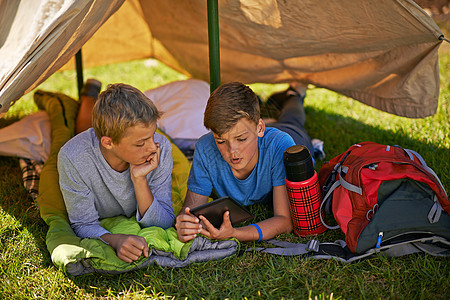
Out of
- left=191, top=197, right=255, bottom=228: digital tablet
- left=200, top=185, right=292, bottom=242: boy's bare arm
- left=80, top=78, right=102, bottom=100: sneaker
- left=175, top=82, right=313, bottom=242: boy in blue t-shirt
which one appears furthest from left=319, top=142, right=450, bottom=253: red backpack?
left=80, top=78, right=102, bottom=100: sneaker

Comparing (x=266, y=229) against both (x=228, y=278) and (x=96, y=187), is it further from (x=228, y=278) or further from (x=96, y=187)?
(x=96, y=187)

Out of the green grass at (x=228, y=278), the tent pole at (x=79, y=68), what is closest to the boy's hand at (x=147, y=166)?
the green grass at (x=228, y=278)

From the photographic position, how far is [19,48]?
248cm

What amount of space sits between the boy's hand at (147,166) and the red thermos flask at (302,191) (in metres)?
0.70

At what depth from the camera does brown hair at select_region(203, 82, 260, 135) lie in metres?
2.62

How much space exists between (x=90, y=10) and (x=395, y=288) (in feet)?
6.98

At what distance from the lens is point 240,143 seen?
267 cm

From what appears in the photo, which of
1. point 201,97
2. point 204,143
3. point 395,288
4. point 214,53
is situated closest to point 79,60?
point 201,97

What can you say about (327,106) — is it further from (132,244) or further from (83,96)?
(132,244)

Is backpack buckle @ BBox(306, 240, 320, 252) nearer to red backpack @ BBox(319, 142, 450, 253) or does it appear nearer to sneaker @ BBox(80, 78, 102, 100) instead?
red backpack @ BBox(319, 142, 450, 253)

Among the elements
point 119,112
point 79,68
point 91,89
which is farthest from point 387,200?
point 79,68

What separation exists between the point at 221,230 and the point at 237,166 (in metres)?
0.37

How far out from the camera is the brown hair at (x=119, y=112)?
2.46m

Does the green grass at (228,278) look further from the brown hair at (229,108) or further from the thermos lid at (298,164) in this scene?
the brown hair at (229,108)
